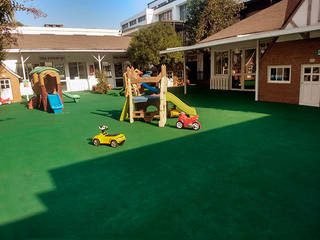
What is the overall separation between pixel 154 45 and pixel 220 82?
679 cm

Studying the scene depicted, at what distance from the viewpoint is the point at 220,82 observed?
1950 centimetres

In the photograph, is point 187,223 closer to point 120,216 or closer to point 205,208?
point 205,208

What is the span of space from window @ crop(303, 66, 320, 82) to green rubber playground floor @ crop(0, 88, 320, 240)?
386 cm

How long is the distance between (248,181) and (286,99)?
922cm

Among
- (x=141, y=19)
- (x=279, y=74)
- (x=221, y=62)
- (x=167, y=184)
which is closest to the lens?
(x=167, y=184)

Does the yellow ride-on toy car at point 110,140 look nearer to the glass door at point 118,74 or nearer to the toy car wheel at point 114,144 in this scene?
the toy car wheel at point 114,144

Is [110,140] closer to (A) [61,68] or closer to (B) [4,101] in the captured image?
(B) [4,101]

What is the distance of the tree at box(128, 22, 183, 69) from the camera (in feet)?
71.4

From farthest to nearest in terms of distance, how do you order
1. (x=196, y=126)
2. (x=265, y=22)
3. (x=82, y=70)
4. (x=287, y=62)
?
(x=82, y=70) → (x=265, y=22) → (x=287, y=62) → (x=196, y=126)

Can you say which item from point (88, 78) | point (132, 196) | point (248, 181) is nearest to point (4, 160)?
point (132, 196)

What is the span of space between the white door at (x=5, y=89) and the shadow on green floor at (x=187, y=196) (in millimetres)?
15419

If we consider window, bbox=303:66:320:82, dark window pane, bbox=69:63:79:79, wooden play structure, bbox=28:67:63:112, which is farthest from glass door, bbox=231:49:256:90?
dark window pane, bbox=69:63:79:79

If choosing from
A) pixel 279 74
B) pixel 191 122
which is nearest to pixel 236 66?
pixel 279 74

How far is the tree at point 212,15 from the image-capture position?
76.8 ft
